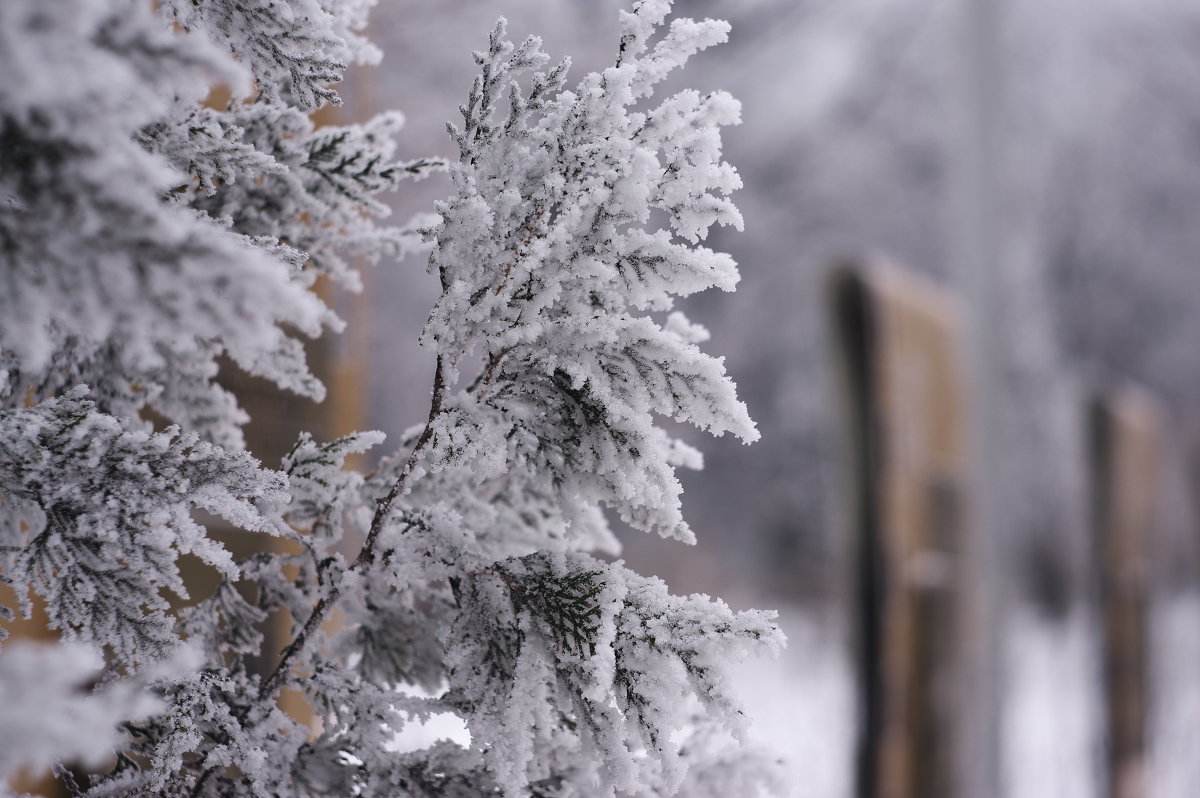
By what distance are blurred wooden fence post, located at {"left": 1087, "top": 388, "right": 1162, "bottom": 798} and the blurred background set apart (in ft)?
0.05

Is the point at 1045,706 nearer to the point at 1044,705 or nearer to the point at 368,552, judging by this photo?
the point at 1044,705

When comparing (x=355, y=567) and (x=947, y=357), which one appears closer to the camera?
(x=355, y=567)

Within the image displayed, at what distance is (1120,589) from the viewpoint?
409 cm

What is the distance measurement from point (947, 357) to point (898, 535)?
2.29ft

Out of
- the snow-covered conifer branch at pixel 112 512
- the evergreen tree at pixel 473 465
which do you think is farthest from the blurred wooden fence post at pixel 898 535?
the snow-covered conifer branch at pixel 112 512

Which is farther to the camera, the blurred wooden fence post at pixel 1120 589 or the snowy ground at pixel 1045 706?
the blurred wooden fence post at pixel 1120 589

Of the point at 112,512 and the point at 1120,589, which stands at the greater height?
the point at 1120,589

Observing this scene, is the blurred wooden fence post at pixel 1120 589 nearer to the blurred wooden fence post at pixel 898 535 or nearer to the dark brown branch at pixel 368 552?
the blurred wooden fence post at pixel 898 535

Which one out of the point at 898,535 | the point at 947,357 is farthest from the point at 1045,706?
the point at 898,535

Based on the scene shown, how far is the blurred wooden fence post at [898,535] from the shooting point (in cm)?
260

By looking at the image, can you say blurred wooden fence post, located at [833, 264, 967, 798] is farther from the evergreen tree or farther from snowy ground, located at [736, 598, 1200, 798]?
the evergreen tree

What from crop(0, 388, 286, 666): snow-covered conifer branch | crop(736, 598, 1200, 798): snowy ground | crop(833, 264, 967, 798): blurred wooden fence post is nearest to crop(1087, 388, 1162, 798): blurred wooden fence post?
crop(736, 598, 1200, 798): snowy ground

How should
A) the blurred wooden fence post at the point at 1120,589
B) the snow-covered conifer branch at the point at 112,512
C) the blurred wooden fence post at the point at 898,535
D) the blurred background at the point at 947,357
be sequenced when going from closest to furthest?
the snow-covered conifer branch at the point at 112,512 → the blurred background at the point at 947,357 → the blurred wooden fence post at the point at 898,535 → the blurred wooden fence post at the point at 1120,589

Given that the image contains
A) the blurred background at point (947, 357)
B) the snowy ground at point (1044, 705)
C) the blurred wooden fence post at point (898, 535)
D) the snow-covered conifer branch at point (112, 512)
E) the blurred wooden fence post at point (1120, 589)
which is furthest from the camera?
the blurred wooden fence post at point (1120, 589)
